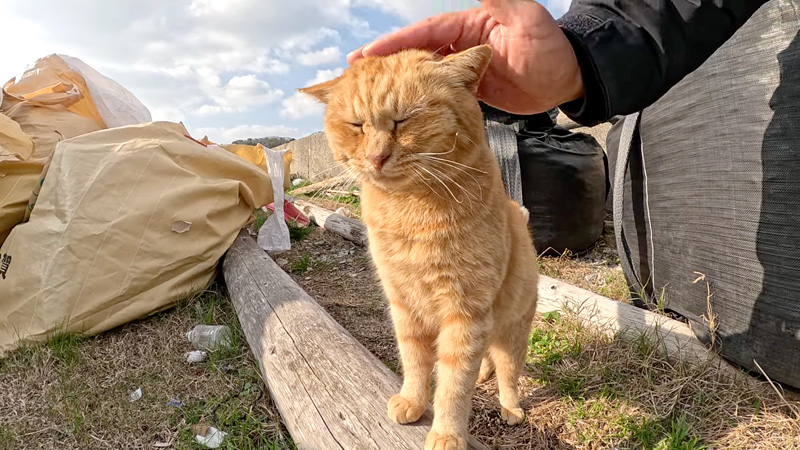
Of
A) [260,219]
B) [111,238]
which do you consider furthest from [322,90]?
[260,219]

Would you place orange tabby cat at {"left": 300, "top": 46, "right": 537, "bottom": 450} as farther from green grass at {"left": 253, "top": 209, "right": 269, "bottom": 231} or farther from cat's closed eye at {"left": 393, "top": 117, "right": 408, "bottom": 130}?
green grass at {"left": 253, "top": 209, "right": 269, "bottom": 231}

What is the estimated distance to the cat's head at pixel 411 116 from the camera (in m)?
1.28

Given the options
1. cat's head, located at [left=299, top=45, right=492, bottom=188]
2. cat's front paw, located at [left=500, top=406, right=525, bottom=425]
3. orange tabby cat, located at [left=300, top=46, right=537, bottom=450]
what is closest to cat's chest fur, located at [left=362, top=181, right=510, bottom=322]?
orange tabby cat, located at [left=300, top=46, right=537, bottom=450]

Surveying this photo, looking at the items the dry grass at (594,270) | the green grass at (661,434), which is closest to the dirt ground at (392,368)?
the green grass at (661,434)

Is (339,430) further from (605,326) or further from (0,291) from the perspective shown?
(0,291)

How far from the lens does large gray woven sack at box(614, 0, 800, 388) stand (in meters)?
1.58

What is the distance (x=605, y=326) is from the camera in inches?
87.2

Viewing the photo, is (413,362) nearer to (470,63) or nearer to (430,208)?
(430,208)

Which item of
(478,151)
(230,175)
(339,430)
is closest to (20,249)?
(230,175)

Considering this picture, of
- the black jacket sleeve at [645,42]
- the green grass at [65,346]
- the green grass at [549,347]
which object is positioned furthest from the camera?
the green grass at [65,346]

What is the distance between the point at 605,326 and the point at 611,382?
1.41ft

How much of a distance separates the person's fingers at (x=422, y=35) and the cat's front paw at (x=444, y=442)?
119cm

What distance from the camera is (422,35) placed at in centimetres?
150

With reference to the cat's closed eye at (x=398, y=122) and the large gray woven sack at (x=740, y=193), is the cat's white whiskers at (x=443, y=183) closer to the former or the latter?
the cat's closed eye at (x=398, y=122)
